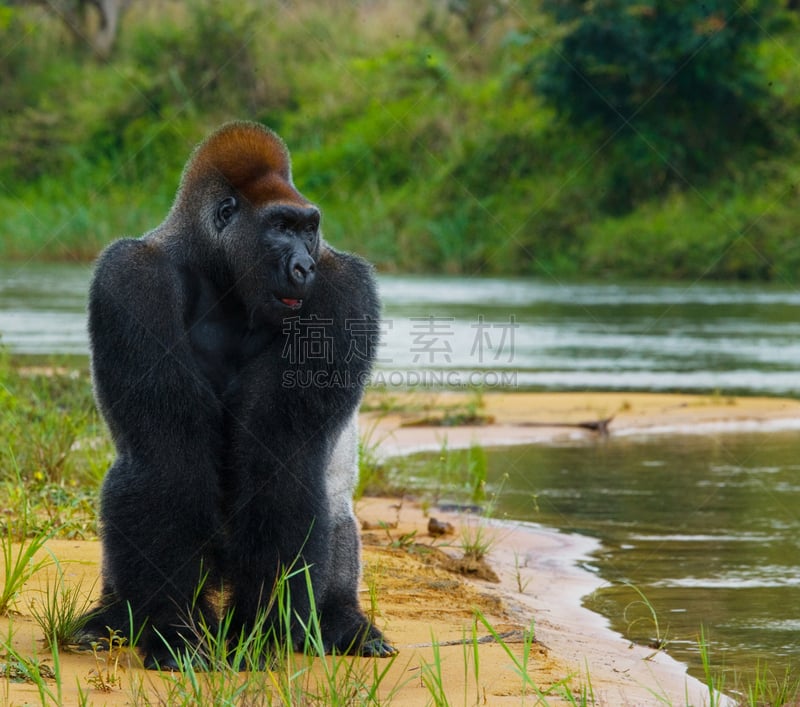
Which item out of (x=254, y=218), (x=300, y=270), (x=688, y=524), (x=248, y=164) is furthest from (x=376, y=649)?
(x=688, y=524)

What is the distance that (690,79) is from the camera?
25875 mm

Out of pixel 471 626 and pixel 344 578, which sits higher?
pixel 344 578

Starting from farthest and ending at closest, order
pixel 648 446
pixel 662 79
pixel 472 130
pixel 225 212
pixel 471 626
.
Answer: pixel 472 130, pixel 662 79, pixel 648 446, pixel 471 626, pixel 225 212

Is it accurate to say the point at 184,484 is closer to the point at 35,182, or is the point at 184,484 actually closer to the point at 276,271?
the point at 276,271

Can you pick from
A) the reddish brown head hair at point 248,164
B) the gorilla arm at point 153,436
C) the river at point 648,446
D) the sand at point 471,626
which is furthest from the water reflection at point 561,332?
the gorilla arm at point 153,436

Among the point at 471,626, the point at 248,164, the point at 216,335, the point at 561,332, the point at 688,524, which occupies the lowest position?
the point at 471,626

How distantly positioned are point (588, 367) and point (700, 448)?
15.5 feet

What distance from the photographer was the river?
17.8 feet

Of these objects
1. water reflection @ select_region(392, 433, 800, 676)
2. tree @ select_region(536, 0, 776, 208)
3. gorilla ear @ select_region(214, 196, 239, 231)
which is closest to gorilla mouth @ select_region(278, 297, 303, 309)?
gorilla ear @ select_region(214, 196, 239, 231)

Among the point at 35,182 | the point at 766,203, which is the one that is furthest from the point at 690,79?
the point at 35,182

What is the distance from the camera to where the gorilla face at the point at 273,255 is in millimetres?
3979

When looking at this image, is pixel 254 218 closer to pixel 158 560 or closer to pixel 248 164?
pixel 248 164

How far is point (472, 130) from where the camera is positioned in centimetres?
2916

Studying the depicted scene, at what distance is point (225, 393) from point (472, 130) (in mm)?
25726
